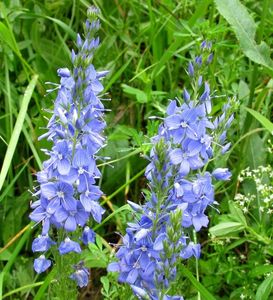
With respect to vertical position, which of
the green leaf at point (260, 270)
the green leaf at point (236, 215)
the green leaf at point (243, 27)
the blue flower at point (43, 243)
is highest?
the green leaf at point (243, 27)

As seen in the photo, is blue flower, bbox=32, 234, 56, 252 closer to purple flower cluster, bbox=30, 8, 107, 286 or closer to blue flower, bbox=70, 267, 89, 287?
purple flower cluster, bbox=30, 8, 107, 286

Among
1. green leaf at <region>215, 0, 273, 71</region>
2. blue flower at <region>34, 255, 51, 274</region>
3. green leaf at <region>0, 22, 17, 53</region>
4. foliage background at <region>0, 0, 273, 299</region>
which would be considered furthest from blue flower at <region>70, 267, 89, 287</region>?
green leaf at <region>215, 0, 273, 71</region>

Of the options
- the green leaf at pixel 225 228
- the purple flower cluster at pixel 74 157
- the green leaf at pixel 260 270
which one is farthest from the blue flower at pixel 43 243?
the green leaf at pixel 260 270

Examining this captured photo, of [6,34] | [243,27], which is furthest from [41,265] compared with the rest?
[243,27]

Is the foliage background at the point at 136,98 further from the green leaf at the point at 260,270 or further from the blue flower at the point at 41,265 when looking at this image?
the blue flower at the point at 41,265

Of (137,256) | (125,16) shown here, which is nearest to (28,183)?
(125,16)
